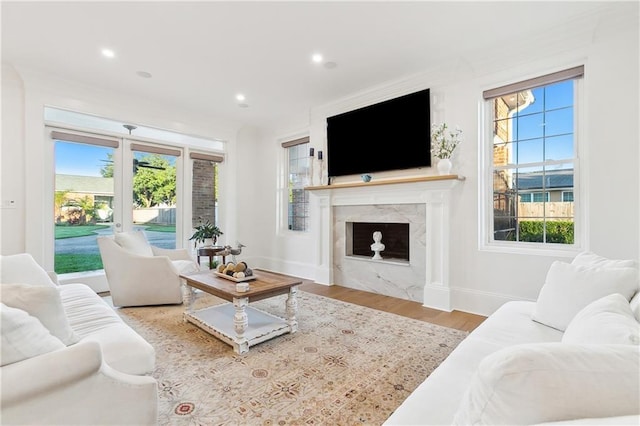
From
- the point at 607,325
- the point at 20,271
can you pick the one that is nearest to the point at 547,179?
the point at 607,325

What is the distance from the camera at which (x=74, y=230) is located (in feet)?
13.5

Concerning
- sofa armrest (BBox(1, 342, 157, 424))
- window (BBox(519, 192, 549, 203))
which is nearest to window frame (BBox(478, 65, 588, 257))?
window (BBox(519, 192, 549, 203))

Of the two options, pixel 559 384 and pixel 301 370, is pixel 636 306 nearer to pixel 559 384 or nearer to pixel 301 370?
pixel 559 384

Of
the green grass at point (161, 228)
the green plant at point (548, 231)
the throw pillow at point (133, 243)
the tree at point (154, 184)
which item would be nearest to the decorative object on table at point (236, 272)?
the throw pillow at point (133, 243)

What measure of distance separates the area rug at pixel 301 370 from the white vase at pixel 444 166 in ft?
5.45

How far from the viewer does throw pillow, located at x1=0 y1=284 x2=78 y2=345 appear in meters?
1.21

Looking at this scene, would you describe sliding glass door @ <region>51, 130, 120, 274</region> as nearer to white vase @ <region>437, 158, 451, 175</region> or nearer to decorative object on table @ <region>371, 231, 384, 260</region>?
decorative object on table @ <region>371, 231, 384, 260</region>

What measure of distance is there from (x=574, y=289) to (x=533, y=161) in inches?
74.3

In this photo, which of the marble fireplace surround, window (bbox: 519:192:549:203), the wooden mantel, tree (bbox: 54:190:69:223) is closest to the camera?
window (bbox: 519:192:549:203)

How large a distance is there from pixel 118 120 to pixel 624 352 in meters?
5.35

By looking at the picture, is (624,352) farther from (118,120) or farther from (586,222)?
(118,120)

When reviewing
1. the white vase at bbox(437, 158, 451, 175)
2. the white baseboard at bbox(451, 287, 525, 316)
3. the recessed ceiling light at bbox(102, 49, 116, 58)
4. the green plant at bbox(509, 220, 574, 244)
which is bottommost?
the white baseboard at bbox(451, 287, 525, 316)

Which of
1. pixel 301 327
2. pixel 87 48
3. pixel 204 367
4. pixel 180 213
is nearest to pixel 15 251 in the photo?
pixel 180 213

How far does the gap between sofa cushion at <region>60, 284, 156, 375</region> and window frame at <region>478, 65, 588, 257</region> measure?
10.5 feet
